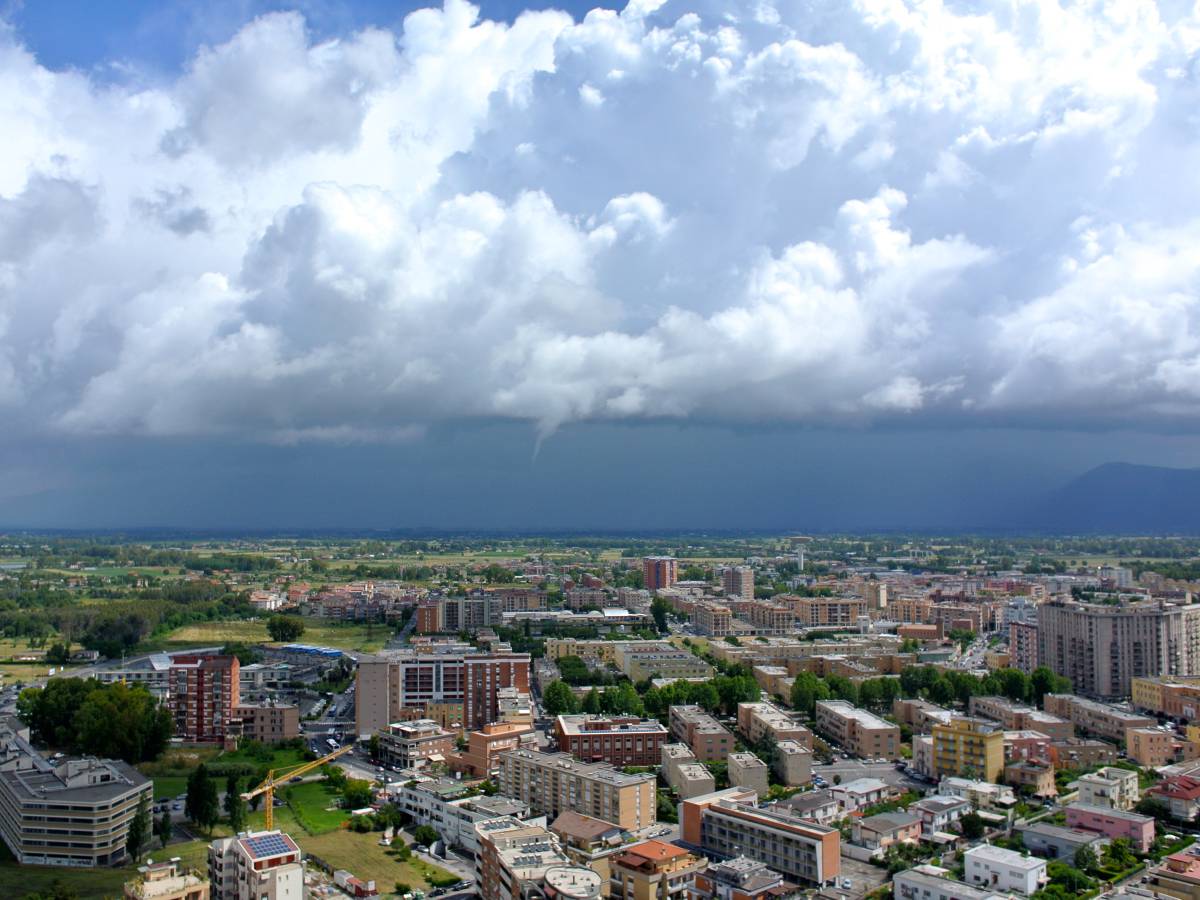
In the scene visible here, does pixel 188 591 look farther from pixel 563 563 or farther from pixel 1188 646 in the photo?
pixel 1188 646

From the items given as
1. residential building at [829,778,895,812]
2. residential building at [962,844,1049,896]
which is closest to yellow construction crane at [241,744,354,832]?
residential building at [829,778,895,812]

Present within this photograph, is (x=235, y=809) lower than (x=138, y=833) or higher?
higher

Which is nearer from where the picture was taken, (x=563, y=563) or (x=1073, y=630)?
(x=1073, y=630)

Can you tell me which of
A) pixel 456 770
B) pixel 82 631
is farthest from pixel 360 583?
pixel 456 770

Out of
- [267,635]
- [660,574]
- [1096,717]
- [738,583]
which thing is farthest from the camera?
[660,574]

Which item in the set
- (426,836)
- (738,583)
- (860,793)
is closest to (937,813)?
(860,793)

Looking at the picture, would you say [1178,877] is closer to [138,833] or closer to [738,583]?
[138,833]
